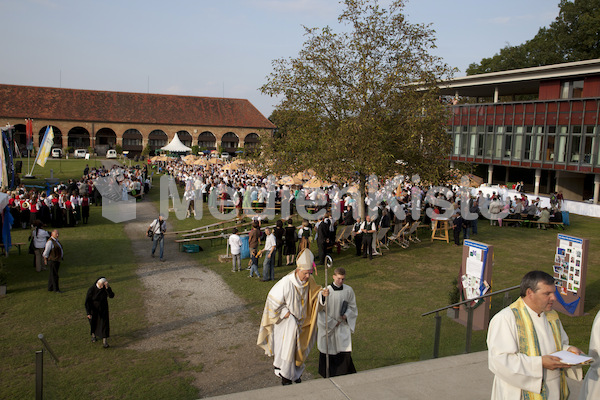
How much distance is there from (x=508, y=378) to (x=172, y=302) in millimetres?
8937

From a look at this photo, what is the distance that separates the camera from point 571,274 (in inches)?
397

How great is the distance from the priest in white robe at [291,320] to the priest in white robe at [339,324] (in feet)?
0.45

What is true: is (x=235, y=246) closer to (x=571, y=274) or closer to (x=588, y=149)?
(x=571, y=274)

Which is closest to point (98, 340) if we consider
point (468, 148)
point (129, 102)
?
point (468, 148)

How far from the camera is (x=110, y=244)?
17188 mm

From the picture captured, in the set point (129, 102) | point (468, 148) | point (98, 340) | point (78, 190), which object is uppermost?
point (129, 102)

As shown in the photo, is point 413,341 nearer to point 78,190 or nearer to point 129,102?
point 78,190

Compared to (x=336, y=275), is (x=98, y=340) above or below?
below

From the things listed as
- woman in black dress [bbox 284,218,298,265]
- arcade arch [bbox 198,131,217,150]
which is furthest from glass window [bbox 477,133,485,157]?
arcade arch [bbox 198,131,217,150]

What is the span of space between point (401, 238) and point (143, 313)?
34.2ft

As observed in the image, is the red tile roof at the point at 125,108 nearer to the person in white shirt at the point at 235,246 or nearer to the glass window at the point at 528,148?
the glass window at the point at 528,148

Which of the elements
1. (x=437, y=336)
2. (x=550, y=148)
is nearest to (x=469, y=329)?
(x=437, y=336)

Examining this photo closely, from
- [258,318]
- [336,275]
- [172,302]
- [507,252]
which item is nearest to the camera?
[336,275]

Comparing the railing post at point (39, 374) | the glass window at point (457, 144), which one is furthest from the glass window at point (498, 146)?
the railing post at point (39, 374)
